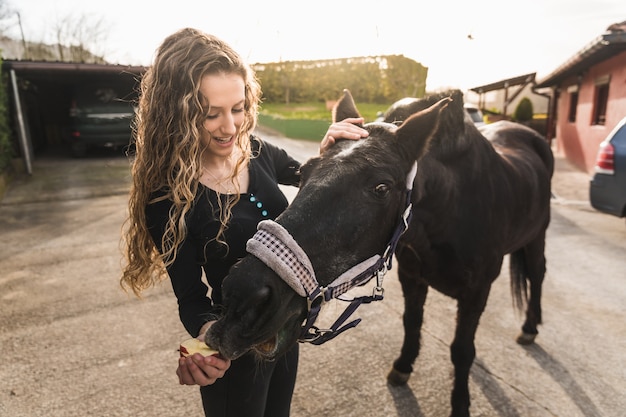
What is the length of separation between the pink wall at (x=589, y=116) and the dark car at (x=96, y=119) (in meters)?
12.3

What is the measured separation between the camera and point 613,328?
10.6 feet

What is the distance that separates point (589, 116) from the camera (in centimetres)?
1072

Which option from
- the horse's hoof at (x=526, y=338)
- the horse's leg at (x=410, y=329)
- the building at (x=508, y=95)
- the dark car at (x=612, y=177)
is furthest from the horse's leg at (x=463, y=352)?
the building at (x=508, y=95)

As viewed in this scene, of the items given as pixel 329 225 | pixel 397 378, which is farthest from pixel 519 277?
pixel 329 225

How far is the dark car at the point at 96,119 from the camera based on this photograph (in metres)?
11.8

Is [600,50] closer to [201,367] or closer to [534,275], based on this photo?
[534,275]

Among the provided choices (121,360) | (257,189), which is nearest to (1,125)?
(121,360)

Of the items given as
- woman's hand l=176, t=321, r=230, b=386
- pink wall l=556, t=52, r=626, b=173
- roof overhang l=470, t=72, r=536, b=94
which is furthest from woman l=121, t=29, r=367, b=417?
roof overhang l=470, t=72, r=536, b=94

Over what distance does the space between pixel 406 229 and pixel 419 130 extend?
0.39 meters

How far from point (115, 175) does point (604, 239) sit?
10.1 metres

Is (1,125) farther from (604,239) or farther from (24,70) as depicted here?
(604,239)

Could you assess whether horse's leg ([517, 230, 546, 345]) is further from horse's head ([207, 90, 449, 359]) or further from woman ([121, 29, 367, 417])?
woman ([121, 29, 367, 417])

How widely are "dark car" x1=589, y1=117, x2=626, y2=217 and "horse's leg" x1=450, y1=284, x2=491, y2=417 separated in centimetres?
436

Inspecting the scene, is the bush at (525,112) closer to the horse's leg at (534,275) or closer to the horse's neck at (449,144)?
the horse's leg at (534,275)
